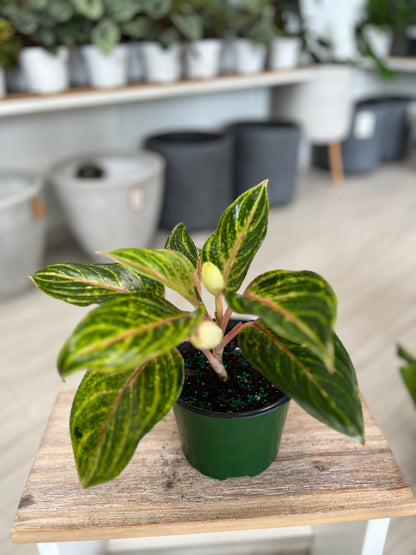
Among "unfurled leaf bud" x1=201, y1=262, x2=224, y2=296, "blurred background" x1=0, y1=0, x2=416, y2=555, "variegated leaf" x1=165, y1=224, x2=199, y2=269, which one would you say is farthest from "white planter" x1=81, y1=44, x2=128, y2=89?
"unfurled leaf bud" x1=201, y1=262, x2=224, y2=296

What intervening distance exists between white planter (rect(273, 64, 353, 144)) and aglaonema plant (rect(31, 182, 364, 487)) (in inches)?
93.8

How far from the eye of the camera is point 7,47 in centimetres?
172

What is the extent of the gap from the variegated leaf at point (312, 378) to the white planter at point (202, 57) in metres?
1.92

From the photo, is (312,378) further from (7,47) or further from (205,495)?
(7,47)

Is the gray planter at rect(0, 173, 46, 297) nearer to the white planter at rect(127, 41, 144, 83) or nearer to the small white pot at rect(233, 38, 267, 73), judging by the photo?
the white planter at rect(127, 41, 144, 83)

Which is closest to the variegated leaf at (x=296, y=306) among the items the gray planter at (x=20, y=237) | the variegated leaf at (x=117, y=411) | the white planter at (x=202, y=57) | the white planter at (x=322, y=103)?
the variegated leaf at (x=117, y=411)

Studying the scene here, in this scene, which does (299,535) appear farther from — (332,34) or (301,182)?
(332,34)

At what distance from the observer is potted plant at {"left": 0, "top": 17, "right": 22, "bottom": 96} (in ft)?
5.49

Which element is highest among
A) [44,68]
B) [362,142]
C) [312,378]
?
[44,68]

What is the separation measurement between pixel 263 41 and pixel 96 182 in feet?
3.55

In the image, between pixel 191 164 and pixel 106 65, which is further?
pixel 191 164

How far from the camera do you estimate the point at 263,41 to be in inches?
88.5

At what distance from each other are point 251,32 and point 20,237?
1.42 metres

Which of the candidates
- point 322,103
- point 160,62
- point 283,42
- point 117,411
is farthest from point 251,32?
point 117,411
